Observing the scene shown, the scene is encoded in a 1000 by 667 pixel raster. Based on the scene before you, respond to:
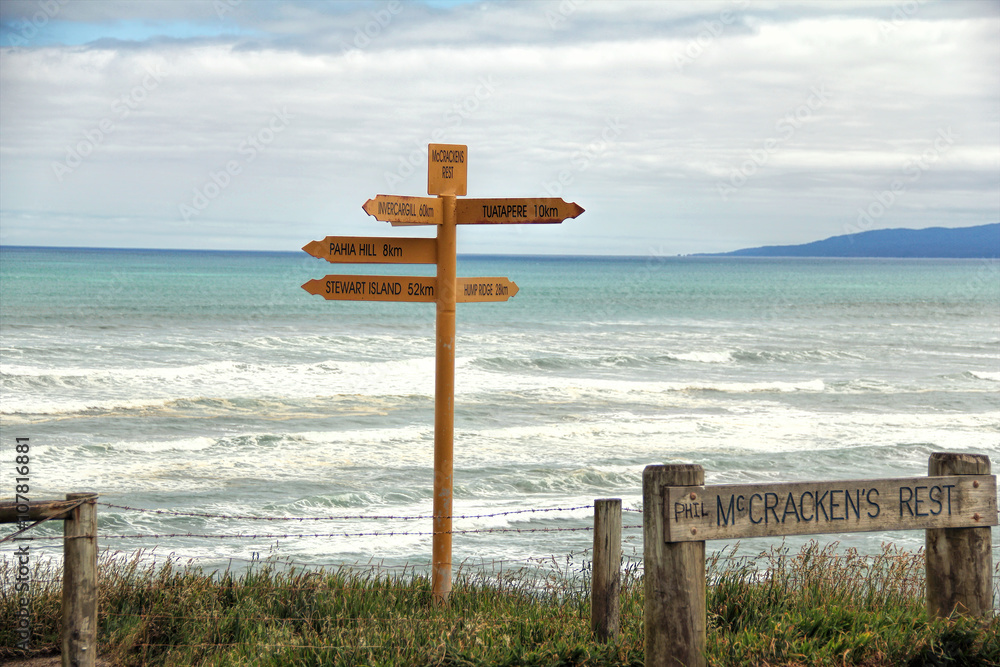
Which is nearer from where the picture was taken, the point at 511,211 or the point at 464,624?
the point at 464,624

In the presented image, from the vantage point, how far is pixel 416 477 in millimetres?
12688

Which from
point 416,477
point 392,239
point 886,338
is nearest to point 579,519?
point 416,477

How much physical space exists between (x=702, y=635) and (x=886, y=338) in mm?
39288

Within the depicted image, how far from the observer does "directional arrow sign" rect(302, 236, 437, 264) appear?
5.75 m

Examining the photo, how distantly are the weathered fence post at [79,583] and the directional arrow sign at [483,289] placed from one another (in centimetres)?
257

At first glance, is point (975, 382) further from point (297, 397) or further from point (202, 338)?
point (202, 338)

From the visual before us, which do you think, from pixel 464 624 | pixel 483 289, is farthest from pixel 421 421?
pixel 464 624

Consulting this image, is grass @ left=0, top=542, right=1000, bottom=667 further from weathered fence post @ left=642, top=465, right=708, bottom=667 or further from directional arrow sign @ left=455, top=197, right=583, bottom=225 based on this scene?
directional arrow sign @ left=455, top=197, right=583, bottom=225

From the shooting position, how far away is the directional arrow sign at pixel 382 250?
5.75 meters

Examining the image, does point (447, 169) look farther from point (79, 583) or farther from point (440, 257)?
point (79, 583)

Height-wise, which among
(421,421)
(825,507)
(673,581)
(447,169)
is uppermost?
(447,169)

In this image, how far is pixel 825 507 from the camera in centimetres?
409

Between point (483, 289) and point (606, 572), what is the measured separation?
223 centimetres

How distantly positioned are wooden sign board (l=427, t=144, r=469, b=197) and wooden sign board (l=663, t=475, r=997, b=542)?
286 centimetres
